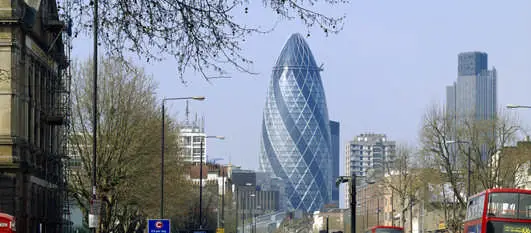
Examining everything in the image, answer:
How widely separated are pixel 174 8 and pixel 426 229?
512 ft

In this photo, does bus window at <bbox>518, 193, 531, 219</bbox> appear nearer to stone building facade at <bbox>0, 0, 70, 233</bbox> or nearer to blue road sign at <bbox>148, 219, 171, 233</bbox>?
blue road sign at <bbox>148, 219, 171, 233</bbox>

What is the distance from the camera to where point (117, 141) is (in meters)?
76.2

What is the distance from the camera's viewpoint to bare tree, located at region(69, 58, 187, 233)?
248 feet

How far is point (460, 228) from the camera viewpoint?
10838cm

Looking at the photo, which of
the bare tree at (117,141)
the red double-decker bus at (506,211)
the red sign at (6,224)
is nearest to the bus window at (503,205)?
the red double-decker bus at (506,211)

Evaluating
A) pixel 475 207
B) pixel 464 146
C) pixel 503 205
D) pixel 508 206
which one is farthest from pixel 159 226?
pixel 464 146

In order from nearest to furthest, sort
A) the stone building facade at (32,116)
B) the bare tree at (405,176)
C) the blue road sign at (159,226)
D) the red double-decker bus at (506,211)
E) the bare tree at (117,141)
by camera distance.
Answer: the red double-decker bus at (506,211)
the blue road sign at (159,226)
the stone building facade at (32,116)
the bare tree at (117,141)
the bare tree at (405,176)

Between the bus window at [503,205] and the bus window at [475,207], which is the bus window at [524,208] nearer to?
the bus window at [503,205]

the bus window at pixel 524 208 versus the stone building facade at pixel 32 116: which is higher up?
the stone building facade at pixel 32 116

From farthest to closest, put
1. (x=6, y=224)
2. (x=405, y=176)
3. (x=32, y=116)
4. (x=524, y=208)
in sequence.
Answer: (x=405, y=176)
(x=32, y=116)
(x=524, y=208)
(x=6, y=224)

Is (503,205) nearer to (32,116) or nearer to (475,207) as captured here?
(475,207)

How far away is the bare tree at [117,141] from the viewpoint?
75562 mm

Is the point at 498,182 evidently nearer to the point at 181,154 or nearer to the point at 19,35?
the point at 181,154

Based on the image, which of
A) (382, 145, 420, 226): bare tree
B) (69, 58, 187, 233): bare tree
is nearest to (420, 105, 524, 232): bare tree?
(382, 145, 420, 226): bare tree
